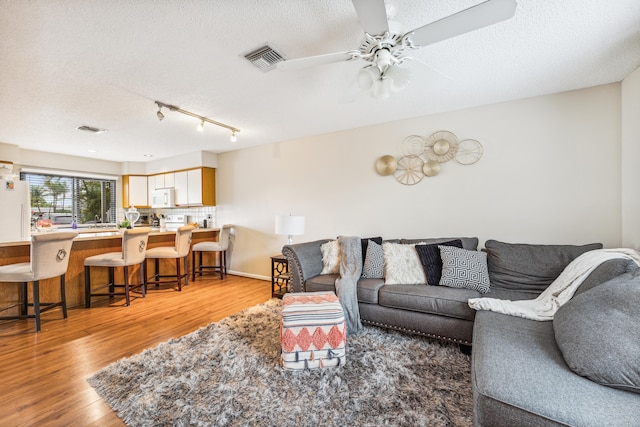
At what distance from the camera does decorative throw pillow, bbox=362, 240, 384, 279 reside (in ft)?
9.60

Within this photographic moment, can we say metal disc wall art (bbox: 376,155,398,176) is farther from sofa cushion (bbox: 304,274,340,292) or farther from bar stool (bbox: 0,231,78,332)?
bar stool (bbox: 0,231,78,332)

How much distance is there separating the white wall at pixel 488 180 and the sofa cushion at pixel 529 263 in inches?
14.6

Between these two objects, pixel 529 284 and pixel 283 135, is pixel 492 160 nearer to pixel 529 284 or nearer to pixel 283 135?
pixel 529 284

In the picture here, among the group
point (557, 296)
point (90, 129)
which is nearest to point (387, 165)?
point (557, 296)

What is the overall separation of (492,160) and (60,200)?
25.1 feet

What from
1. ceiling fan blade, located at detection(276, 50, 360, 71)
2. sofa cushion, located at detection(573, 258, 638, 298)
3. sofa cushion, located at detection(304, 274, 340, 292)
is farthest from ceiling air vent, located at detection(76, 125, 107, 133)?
sofa cushion, located at detection(573, 258, 638, 298)

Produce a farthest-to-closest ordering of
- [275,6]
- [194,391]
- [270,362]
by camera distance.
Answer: [270,362]
[194,391]
[275,6]

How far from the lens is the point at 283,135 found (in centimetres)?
418

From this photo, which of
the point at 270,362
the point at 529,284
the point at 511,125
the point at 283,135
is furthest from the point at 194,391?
the point at 511,125

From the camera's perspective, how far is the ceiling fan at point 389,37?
1.26 meters

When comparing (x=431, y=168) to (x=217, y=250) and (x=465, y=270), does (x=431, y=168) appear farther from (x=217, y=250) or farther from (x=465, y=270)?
(x=217, y=250)

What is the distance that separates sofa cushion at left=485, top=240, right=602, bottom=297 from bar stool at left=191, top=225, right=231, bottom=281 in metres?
4.07

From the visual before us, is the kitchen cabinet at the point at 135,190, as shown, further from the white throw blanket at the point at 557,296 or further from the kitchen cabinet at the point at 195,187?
the white throw blanket at the point at 557,296

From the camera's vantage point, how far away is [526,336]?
153cm
